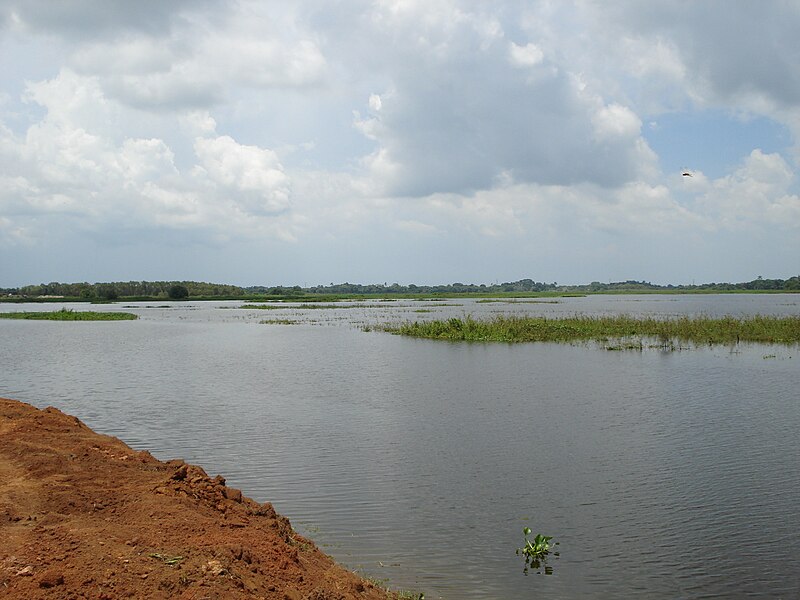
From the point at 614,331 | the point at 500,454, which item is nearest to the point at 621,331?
the point at 614,331

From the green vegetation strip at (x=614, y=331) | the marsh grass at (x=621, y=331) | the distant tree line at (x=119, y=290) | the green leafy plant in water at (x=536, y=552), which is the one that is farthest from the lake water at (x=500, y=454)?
the distant tree line at (x=119, y=290)

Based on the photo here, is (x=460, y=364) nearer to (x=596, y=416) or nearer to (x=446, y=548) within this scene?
(x=596, y=416)

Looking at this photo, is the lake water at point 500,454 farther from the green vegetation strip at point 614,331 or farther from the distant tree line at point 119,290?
the distant tree line at point 119,290

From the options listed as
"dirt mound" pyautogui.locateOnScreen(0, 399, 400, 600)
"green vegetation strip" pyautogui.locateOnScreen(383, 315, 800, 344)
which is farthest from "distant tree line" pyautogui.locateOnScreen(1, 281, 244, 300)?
"dirt mound" pyautogui.locateOnScreen(0, 399, 400, 600)

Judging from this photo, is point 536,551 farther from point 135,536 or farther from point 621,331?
point 621,331

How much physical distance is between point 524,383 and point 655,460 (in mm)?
11273

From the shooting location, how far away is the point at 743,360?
3234 centimetres

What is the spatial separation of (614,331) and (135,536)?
44.2 metres

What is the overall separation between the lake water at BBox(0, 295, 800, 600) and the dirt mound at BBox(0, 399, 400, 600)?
1885 millimetres

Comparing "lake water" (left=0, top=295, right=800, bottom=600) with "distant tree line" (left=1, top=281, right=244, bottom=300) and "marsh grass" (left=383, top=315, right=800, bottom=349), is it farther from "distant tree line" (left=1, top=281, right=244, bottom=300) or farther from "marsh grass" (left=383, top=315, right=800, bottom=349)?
"distant tree line" (left=1, top=281, right=244, bottom=300)

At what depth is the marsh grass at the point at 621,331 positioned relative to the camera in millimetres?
41656

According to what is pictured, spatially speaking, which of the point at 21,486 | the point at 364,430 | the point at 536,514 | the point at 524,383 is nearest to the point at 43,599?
the point at 21,486

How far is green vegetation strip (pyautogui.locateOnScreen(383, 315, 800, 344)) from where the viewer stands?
42.1 m

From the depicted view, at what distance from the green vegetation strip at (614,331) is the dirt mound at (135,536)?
36069 millimetres
